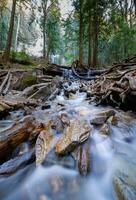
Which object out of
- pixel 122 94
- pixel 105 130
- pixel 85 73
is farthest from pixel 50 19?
pixel 105 130

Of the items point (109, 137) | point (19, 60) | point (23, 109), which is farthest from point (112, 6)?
point (109, 137)

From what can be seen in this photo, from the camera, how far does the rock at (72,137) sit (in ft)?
11.1

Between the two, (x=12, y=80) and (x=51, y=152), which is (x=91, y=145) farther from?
(x=12, y=80)

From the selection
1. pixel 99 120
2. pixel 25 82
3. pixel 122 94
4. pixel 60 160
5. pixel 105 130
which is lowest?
pixel 60 160

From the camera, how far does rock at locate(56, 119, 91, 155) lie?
3393mm

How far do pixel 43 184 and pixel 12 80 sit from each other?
681 centimetres

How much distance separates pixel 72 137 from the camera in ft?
11.8

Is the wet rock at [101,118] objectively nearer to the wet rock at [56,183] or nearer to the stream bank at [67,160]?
the stream bank at [67,160]

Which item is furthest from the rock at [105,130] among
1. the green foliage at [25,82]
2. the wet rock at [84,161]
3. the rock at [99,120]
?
the green foliage at [25,82]

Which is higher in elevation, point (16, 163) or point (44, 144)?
point (44, 144)

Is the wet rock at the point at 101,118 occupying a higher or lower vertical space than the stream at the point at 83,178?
higher

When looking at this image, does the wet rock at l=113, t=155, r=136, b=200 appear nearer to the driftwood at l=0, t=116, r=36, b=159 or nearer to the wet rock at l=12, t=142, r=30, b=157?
the wet rock at l=12, t=142, r=30, b=157

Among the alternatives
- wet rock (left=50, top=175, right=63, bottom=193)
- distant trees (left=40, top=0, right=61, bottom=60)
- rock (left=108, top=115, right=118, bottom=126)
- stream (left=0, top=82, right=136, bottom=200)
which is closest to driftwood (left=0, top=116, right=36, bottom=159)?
stream (left=0, top=82, right=136, bottom=200)

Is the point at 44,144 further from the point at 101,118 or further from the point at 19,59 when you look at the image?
the point at 19,59
